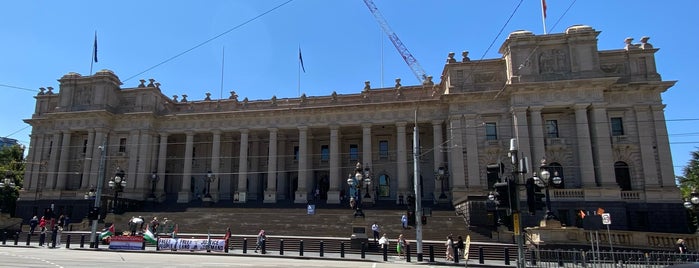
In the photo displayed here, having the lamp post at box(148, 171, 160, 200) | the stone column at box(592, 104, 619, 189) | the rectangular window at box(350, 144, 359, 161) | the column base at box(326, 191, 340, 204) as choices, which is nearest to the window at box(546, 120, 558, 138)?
the stone column at box(592, 104, 619, 189)

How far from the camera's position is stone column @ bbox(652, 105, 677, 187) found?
36.2 metres

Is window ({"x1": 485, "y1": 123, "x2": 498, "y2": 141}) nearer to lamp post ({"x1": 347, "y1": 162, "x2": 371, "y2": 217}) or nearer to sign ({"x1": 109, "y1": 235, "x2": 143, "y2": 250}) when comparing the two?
lamp post ({"x1": 347, "y1": 162, "x2": 371, "y2": 217})

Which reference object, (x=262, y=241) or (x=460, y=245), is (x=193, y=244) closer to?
(x=262, y=241)

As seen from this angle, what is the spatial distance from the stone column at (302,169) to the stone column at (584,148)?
82.1 feet

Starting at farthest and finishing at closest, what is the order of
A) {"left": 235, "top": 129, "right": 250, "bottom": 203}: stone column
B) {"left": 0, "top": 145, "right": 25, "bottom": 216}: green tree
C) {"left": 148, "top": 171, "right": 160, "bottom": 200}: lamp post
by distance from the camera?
{"left": 0, "top": 145, "right": 25, "bottom": 216}: green tree < {"left": 148, "top": 171, "right": 160, "bottom": 200}: lamp post < {"left": 235, "top": 129, "right": 250, "bottom": 203}: stone column

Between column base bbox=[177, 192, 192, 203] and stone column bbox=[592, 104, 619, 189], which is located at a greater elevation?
stone column bbox=[592, 104, 619, 189]

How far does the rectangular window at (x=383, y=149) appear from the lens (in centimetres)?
4809

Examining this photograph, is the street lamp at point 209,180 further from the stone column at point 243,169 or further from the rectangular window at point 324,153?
the rectangular window at point 324,153

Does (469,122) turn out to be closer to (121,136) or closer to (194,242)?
(194,242)

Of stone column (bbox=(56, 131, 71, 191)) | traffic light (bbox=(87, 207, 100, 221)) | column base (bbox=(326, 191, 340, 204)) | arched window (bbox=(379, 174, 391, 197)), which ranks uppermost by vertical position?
stone column (bbox=(56, 131, 71, 191))

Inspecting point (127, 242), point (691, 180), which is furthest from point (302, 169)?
point (691, 180)

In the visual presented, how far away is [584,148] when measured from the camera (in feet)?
121

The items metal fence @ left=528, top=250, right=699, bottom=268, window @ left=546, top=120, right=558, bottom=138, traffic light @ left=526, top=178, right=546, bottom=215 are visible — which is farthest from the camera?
window @ left=546, top=120, right=558, bottom=138

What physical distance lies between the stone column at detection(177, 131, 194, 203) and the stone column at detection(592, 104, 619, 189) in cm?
3915
